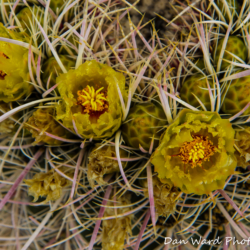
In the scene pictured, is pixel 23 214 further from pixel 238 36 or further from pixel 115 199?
pixel 238 36

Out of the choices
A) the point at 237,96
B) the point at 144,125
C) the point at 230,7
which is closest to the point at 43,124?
the point at 144,125

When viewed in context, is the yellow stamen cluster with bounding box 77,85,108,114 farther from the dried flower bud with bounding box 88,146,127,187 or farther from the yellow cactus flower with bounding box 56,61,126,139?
the dried flower bud with bounding box 88,146,127,187

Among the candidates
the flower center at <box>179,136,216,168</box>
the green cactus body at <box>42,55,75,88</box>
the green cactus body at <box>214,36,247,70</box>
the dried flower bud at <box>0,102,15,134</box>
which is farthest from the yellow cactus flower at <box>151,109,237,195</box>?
the dried flower bud at <box>0,102,15,134</box>

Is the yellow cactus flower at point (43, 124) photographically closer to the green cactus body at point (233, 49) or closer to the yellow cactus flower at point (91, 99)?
the yellow cactus flower at point (91, 99)

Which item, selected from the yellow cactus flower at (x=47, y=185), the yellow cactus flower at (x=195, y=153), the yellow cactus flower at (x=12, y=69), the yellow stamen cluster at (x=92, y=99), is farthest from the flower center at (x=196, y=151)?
the yellow cactus flower at (x=12, y=69)

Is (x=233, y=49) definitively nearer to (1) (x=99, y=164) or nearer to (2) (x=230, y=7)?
(2) (x=230, y=7)
